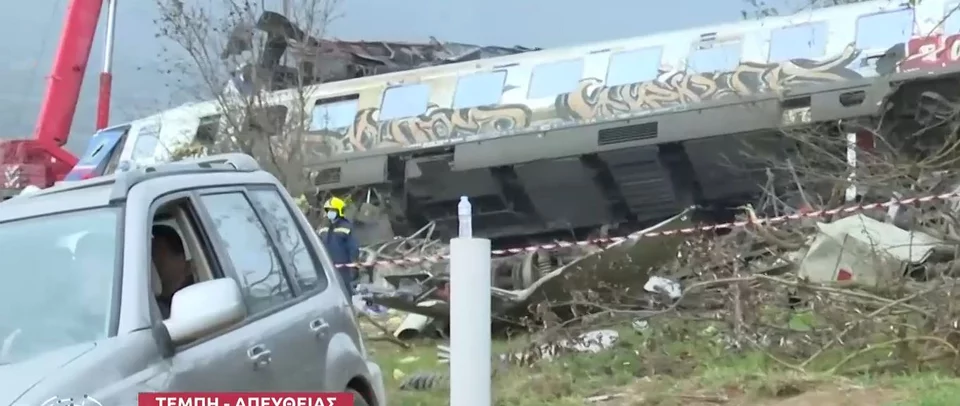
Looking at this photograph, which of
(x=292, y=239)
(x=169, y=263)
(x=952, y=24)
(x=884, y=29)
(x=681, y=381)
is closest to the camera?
(x=169, y=263)

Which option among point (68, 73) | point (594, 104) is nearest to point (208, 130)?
point (68, 73)

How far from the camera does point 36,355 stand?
3.25m

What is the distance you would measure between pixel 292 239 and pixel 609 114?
11.4m

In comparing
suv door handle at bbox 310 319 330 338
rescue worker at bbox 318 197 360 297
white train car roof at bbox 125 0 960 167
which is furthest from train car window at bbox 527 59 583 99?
suv door handle at bbox 310 319 330 338

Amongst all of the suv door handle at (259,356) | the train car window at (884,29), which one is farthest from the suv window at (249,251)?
the train car window at (884,29)

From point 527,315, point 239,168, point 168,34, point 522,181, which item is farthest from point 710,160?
point 239,168

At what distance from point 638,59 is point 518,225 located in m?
2.88

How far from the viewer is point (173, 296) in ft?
12.1

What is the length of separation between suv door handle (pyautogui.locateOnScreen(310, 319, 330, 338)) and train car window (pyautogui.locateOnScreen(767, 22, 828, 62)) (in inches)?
457

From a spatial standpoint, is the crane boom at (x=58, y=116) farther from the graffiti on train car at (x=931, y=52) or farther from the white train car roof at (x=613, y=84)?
the graffiti on train car at (x=931, y=52)

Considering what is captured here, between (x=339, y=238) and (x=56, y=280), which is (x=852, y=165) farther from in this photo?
(x=56, y=280)

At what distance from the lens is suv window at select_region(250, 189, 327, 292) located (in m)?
4.70

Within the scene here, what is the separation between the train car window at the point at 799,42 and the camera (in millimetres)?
14992

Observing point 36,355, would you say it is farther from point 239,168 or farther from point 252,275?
point 239,168
